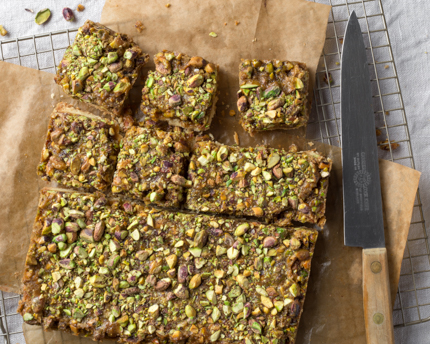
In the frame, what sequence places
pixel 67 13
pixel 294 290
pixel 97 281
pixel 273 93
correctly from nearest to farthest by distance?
pixel 294 290
pixel 97 281
pixel 273 93
pixel 67 13

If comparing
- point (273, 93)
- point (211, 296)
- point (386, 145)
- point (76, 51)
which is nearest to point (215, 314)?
point (211, 296)

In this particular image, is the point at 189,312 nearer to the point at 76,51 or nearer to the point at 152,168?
the point at 152,168

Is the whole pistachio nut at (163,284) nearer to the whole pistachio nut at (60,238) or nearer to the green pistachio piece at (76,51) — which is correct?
the whole pistachio nut at (60,238)

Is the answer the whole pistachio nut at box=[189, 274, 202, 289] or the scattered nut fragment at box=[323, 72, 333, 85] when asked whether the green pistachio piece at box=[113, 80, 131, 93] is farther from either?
the scattered nut fragment at box=[323, 72, 333, 85]

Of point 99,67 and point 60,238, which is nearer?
point 60,238

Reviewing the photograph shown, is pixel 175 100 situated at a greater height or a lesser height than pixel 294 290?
greater

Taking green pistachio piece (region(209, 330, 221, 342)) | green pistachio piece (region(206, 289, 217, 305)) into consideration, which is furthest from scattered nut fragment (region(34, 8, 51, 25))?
green pistachio piece (region(209, 330, 221, 342))
